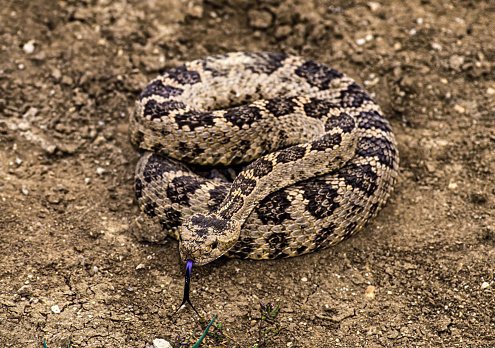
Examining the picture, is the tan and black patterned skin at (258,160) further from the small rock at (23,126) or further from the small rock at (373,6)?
the small rock at (373,6)

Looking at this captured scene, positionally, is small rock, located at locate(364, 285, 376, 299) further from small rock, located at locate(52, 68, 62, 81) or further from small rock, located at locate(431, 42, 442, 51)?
small rock, located at locate(52, 68, 62, 81)

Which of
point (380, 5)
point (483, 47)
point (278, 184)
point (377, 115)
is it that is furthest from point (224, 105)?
point (483, 47)

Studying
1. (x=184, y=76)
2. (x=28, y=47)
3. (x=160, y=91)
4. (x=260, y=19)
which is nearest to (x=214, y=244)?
(x=160, y=91)

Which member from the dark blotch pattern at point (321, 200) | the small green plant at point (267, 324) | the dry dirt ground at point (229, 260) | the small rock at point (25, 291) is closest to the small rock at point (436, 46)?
the dry dirt ground at point (229, 260)

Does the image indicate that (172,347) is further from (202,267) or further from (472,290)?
(472,290)

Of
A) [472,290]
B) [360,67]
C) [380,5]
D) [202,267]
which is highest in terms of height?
[380,5]

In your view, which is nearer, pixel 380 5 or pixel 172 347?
pixel 172 347
